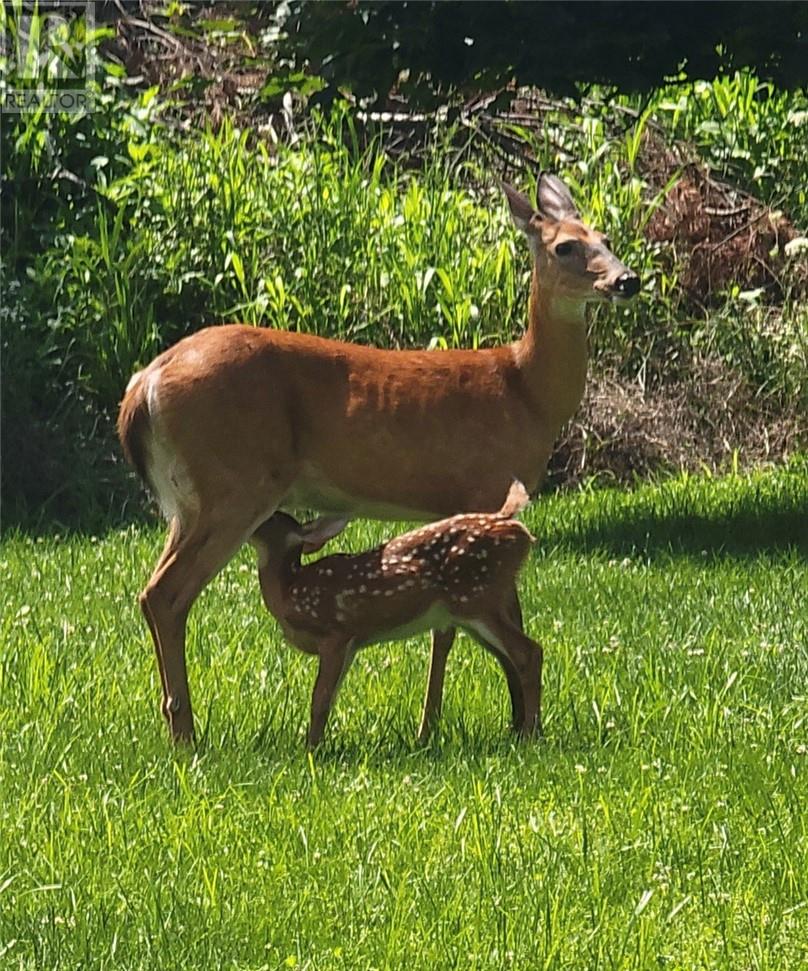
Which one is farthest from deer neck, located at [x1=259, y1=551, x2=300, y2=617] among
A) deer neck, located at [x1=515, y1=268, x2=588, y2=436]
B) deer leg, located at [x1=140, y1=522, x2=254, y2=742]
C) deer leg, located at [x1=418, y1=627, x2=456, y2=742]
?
deer neck, located at [x1=515, y1=268, x2=588, y2=436]

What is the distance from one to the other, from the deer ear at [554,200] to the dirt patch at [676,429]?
414 cm

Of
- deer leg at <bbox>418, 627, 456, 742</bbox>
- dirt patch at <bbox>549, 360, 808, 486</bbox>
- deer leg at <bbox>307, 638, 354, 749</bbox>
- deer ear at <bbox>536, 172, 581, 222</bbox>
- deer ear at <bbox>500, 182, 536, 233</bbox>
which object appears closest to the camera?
deer leg at <bbox>307, 638, 354, 749</bbox>

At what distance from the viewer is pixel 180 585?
5562 mm

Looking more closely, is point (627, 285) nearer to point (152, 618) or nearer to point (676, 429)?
point (152, 618)

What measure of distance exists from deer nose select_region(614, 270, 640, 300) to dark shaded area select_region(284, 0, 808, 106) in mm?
2470

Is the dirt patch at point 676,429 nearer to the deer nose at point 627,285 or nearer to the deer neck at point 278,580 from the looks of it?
the deer nose at point 627,285

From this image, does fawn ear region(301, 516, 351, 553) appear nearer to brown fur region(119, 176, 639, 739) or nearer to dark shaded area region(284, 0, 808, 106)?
brown fur region(119, 176, 639, 739)

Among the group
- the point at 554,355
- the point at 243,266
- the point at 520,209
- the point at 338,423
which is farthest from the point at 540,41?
the point at 243,266

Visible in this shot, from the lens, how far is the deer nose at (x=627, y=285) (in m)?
6.21

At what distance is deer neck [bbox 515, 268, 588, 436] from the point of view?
636 centimetres

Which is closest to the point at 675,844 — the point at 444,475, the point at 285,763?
the point at 285,763

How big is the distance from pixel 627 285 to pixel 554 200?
727 millimetres

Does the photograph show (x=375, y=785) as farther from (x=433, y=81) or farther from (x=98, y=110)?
(x=98, y=110)

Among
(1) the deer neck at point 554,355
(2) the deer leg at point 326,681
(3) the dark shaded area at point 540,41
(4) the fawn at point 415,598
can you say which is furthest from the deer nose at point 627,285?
Answer: (3) the dark shaded area at point 540,41
